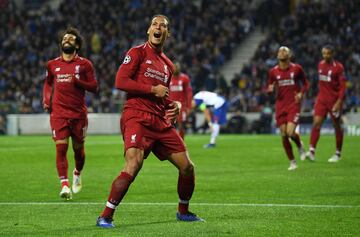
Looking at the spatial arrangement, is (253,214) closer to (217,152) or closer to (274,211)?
(274,211)

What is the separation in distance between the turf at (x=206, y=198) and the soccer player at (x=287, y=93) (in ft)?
2.80

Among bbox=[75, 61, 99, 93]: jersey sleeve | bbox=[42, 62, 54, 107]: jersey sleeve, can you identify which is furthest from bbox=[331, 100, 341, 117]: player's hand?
bbox=[42, 62, 54, 107]: jersey sleeve

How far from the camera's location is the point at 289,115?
21.2 meters

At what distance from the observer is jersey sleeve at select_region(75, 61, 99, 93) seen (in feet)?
50.6

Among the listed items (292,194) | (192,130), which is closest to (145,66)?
(292,194)

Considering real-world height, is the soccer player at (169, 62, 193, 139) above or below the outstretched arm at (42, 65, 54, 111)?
below

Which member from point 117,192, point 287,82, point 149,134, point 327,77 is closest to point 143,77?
point 149,134

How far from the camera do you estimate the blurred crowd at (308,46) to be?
4394 centimetres

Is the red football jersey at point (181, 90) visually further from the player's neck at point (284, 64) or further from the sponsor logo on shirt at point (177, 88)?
the player's neck at point (284, 64)

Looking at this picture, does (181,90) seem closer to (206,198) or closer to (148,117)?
(206,198)

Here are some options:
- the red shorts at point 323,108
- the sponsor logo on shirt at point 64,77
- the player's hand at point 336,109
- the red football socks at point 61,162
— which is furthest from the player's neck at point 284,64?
the red football socks at point 61,162

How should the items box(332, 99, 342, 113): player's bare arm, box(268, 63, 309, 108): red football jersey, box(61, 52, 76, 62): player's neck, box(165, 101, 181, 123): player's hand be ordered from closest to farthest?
1. box(165, 101, 181, 123): player's hand
2. box(61, 52, 76, 62): player's neck
3. box(268, 63, 309, 108): red football jersey
4. box(332, 99, 342, 113): player's bare arm

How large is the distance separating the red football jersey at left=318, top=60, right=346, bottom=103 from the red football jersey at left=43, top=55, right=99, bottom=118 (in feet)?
30.7

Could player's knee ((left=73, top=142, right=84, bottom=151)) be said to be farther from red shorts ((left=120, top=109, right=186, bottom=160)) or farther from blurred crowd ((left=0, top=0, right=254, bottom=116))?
blurred crowd ((left=0, top=0, right=254, bottom=116))
